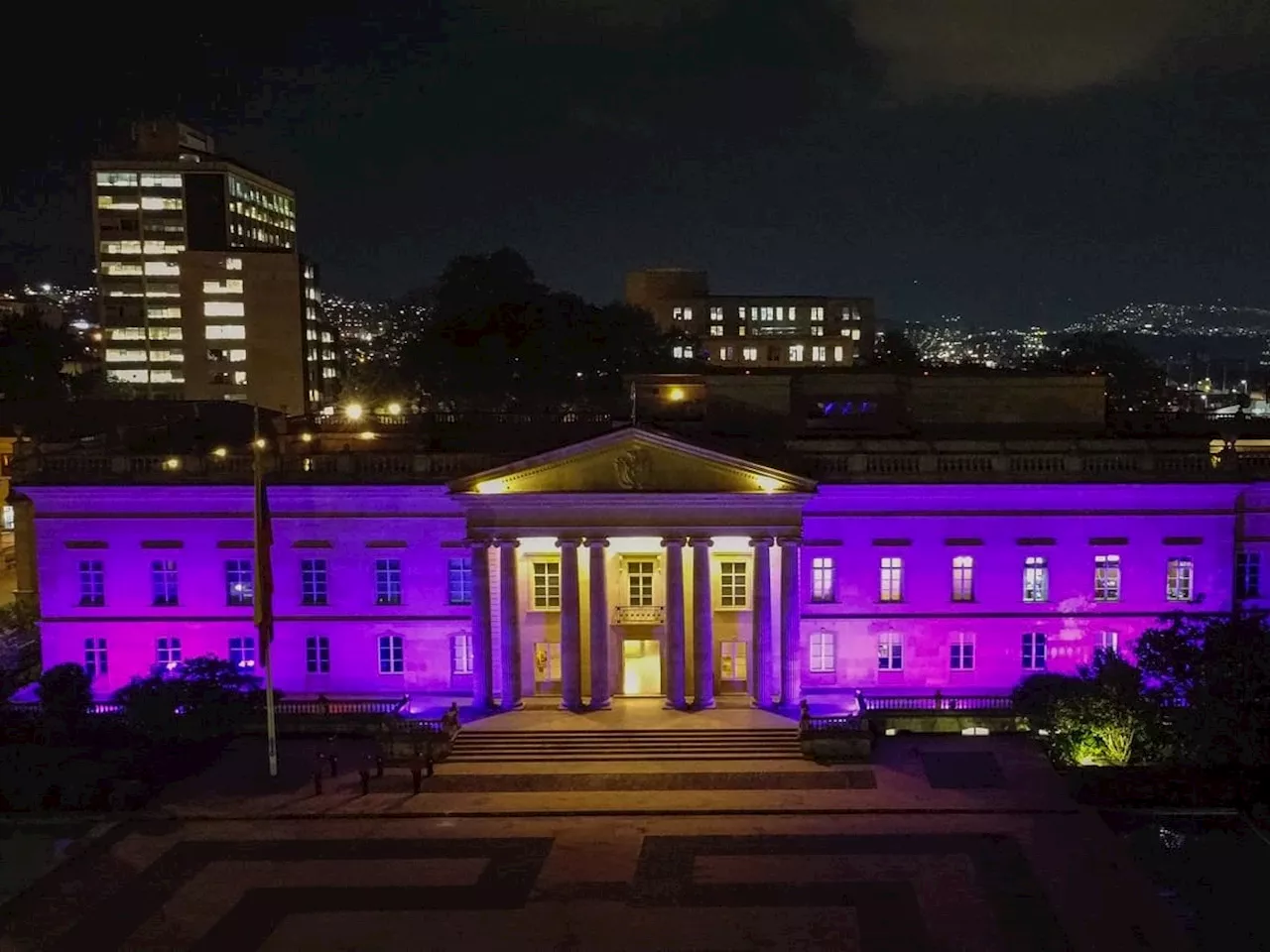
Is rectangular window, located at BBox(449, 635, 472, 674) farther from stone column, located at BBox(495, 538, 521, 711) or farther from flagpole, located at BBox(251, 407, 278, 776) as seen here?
flagpole, located at BBox(251, 407, 278, 776)

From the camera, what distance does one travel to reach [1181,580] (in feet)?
145

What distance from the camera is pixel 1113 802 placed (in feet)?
116

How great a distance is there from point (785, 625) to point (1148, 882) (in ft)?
50.3

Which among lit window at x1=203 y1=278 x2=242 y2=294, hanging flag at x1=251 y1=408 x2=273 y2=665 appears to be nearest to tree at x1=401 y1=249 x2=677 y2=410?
hanging flag at x1=251 y1=408 x2=273 y2=665

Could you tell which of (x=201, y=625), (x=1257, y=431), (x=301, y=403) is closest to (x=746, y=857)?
(x=201, y=625)

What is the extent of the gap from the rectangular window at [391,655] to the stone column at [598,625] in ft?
24.8

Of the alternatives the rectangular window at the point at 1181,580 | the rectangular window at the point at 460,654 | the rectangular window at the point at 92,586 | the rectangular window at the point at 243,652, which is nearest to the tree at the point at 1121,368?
the rectangular window at the point at 1181,580

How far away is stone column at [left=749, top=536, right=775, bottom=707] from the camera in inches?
1647

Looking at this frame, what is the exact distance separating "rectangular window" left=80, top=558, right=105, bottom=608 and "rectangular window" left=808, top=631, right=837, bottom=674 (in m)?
26.4

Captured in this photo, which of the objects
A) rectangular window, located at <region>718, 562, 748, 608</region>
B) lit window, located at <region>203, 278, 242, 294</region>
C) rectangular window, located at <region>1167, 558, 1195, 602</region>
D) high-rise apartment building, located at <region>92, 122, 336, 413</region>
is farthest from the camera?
Result: high-rise apartment building, located at <region>92, 122, 336, 413</region>

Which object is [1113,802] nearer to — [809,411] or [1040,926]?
[1040,926]

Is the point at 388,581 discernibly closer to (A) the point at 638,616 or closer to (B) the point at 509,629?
(B) the point at 509,629

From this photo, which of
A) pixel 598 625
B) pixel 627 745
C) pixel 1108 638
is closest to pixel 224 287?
pixel 598 625

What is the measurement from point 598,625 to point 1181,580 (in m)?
21.5
